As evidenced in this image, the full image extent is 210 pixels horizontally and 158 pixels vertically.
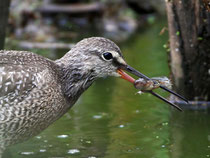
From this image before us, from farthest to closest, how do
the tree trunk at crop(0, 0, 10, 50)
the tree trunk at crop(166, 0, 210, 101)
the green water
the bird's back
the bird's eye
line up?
the tree trunk at crop(0, 0, 10, 50)
the tree trunk at crop(166, 0, 210, 101)
the green water
the bird's eye
the bird's back

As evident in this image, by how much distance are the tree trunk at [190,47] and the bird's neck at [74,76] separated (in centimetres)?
233

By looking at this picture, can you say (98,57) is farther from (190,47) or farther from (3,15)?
(3,15)

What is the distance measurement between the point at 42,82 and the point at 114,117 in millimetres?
2397

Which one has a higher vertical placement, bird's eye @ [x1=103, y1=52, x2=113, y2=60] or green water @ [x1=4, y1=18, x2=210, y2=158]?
bird's eye @ [x1=103, y1=52, x2=113, y2=60]

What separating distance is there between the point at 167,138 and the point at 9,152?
2.27 m

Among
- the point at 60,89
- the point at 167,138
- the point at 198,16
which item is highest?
the point at 198,16

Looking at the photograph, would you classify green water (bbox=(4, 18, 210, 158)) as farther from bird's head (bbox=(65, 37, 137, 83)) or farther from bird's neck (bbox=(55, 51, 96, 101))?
bird's head (bbox=(65, 37, 137, 83))

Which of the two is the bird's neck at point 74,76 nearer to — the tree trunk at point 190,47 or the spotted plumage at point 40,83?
the spotted plumage at point 40,83

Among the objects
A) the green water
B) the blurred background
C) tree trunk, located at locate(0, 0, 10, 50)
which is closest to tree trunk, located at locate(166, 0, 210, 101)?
the blurred background

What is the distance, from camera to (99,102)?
29.7 ft

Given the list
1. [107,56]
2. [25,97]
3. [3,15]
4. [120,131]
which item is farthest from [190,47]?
[25,97]

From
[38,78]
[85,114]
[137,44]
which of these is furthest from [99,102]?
[137,44]

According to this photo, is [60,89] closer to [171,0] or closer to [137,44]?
[171,0]

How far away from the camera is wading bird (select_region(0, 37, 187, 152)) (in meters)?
6.00
